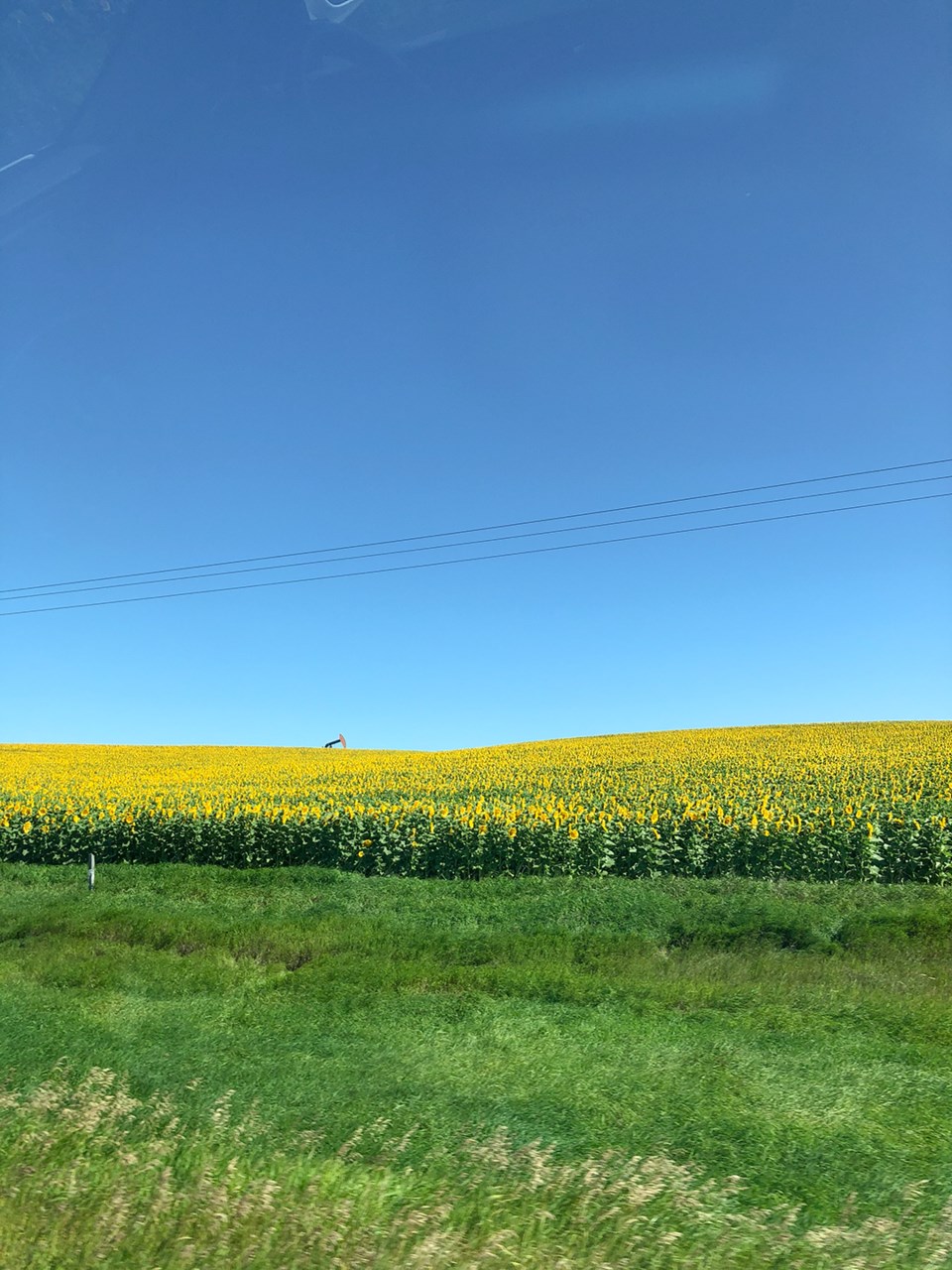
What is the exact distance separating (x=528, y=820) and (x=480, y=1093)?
1089cm

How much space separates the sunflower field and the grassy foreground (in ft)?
13.4

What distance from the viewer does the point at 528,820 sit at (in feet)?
54.5

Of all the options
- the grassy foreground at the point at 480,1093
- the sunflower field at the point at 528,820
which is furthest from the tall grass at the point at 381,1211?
the sunflower field at the point at 528,820

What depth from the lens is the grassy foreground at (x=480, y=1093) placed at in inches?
152

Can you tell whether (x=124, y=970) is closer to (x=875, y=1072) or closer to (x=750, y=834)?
(x=875, y=1072)

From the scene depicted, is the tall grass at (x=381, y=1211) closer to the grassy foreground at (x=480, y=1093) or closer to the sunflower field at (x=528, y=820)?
the grassy foreground at (x=480, y=1093)

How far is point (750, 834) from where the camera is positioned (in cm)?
1603

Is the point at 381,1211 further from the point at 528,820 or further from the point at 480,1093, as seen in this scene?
the point at 528,820

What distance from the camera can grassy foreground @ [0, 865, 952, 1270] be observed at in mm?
3855

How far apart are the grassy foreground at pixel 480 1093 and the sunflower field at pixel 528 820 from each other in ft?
13.4

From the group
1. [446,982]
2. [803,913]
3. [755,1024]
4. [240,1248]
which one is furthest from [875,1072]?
[803,913]

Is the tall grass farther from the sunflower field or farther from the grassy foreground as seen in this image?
the sunflower field

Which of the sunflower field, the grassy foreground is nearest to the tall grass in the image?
the grassy foreground

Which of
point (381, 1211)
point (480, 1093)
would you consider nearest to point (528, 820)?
point (480, 1093)
